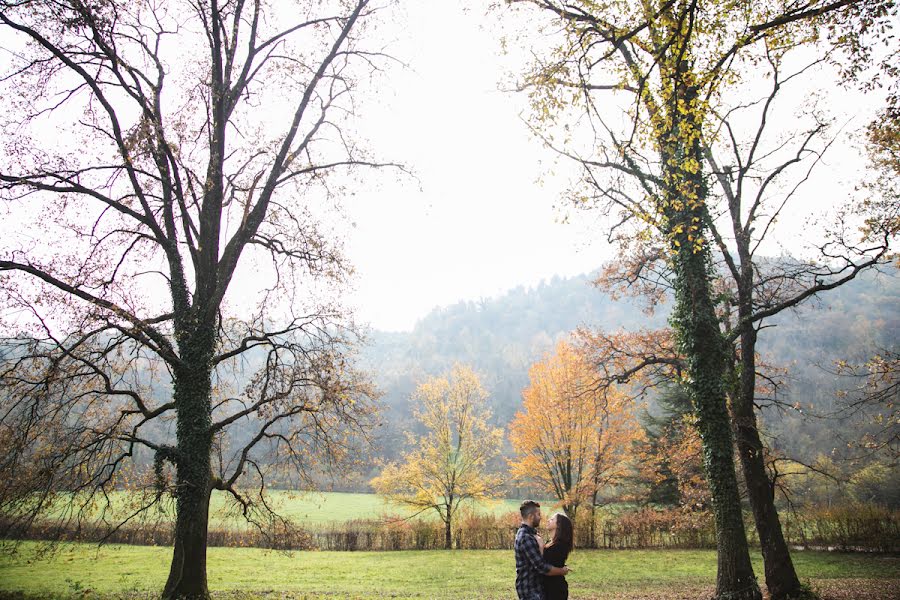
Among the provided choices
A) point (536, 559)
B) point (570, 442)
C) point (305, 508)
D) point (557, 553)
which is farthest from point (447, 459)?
point (536, 559)

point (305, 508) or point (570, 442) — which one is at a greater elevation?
point (570, 442)

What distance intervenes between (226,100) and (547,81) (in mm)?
7876

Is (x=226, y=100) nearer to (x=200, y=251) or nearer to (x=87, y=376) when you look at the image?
(x=200, y=251)

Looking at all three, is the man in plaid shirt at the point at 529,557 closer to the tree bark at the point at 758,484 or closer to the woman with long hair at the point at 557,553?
the woman with long hair at the point at 557,553

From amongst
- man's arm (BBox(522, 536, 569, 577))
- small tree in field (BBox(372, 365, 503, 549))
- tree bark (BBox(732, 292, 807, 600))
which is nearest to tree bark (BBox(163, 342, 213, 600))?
man's arm (BBox(522, 536, 569, 577))

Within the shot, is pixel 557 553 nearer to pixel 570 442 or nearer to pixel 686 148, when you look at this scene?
pixel 686 148

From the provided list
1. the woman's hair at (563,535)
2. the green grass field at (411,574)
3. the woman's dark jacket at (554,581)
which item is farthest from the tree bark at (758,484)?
the woman's dark jacket at (554,581)

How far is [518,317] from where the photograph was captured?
8912 centimetres

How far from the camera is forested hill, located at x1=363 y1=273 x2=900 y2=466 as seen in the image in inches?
1443

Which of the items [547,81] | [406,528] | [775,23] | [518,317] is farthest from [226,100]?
[518,317]

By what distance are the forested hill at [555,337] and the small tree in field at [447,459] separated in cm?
302

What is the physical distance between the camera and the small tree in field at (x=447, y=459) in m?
28.5

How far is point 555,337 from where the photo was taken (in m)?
78.9

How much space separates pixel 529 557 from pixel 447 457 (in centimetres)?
2566
